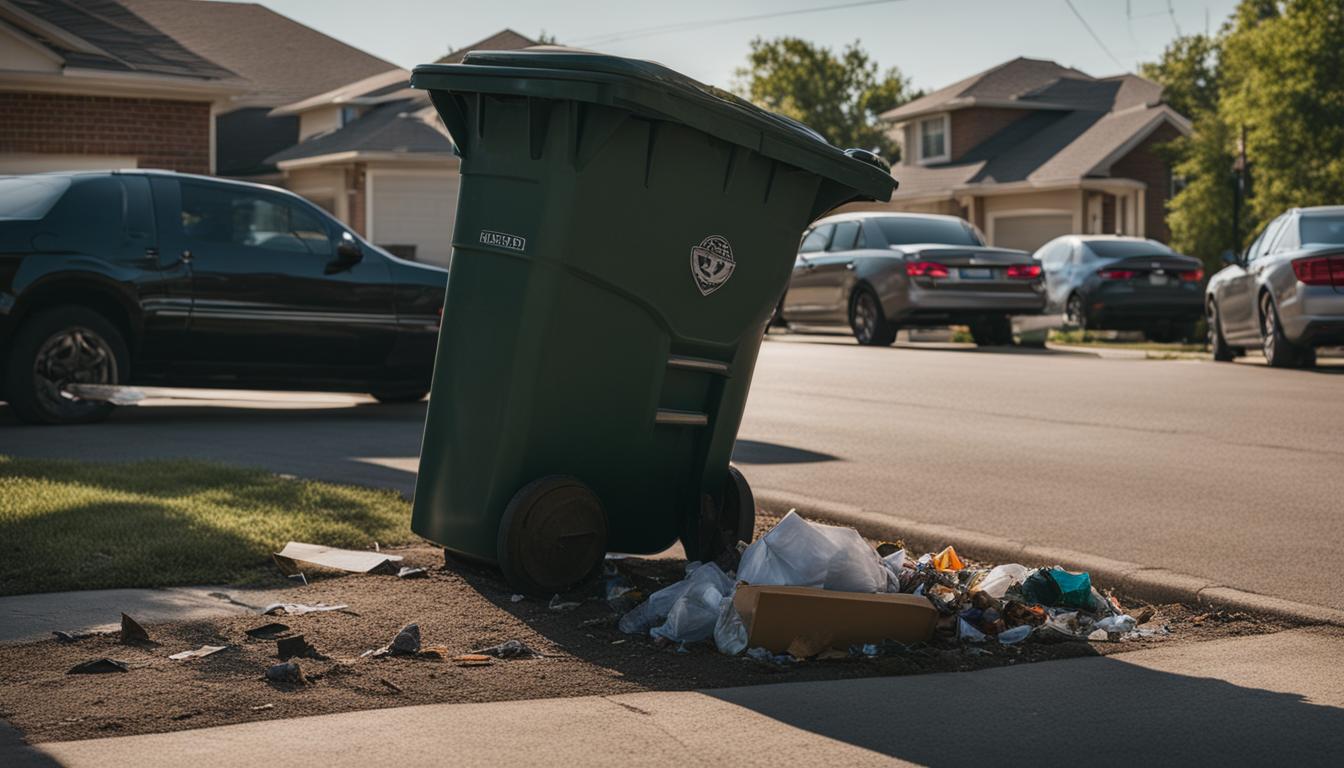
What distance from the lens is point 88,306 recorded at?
11.1 meters

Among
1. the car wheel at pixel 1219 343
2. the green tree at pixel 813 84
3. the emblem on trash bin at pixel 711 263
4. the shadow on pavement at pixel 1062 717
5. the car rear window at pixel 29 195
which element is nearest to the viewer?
the shadow on pavement at pixel 1062 717

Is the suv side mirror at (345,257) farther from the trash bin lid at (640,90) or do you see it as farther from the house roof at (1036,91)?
the house roof at (1036,91)

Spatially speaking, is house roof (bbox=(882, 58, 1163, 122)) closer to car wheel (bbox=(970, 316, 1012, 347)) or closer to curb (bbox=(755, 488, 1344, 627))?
car wheel (bbox=(970, 316, 1012, 347))

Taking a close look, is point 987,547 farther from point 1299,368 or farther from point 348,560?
point 1299,368

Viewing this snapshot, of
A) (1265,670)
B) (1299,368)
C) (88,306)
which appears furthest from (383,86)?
(1265,670)

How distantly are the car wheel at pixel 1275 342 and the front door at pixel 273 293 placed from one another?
9420mm

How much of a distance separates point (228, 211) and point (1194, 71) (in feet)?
275

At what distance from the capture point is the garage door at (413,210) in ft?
124

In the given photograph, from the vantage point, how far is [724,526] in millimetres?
6562

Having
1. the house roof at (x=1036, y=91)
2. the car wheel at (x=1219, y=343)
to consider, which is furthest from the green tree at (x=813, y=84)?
the car wheel at (x=1219, y=343)

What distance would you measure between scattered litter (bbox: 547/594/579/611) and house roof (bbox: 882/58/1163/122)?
4184cm

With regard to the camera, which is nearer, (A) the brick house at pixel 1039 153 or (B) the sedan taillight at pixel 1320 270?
(B) the sedan taillight at pixel 1320 270

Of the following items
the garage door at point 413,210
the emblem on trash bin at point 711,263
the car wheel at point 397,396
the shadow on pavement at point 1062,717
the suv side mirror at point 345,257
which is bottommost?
the shadow on pavement at point 1062,717

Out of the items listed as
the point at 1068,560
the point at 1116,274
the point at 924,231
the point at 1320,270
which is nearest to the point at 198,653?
the point at 1068,560
